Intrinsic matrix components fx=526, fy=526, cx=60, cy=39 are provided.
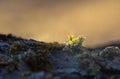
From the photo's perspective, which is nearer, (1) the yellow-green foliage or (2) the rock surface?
(2) the rock surface

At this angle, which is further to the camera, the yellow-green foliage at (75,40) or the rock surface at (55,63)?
the yellow-green foliage at (75,40)

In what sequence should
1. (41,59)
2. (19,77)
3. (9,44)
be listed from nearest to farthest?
(19,77) < (41,59) < (9,44)

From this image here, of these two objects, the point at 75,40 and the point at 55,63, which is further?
the point at 75,40

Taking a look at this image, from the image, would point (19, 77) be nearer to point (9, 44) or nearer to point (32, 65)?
point (32, 65)

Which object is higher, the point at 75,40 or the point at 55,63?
the point at 75,40

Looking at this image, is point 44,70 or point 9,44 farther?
point 9,44

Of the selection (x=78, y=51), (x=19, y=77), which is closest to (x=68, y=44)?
(x=78, y=51)

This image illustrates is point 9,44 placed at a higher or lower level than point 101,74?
higher

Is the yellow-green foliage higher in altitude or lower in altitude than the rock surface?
higher
